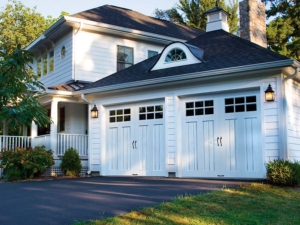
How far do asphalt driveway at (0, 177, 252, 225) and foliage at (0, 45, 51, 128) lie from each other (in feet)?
6.44

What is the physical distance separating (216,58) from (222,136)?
7.72 ft

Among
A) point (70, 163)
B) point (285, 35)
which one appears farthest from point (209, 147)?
point (285, 35)

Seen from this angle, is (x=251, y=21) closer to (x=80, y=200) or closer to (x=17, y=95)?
(x=80, y=200)

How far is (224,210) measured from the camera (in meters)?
5.93

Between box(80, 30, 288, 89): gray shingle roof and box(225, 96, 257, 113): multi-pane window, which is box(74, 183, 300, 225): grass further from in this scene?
box(80, 30, 288, 89): gray shingle roof

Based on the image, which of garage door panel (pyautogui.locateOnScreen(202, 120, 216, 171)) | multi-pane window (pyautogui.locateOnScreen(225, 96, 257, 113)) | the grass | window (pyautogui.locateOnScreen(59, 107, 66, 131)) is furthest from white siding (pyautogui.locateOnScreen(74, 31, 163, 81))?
the grass

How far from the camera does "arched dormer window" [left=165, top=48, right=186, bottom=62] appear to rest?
11.6 m

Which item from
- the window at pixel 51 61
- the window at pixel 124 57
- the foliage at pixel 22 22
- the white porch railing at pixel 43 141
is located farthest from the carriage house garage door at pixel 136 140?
the foliage at pixel 22 22

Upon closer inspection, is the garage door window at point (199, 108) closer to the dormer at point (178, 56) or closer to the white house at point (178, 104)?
the white house at point (178, 104)

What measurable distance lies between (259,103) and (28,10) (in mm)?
26972

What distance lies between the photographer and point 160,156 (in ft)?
36.4

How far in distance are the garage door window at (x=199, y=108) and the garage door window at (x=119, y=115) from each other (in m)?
2.18

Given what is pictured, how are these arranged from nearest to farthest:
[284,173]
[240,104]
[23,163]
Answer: [284,173], [240,104], [23,163]

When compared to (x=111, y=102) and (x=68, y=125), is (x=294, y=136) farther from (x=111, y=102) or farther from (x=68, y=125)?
(x=68, y=125)
